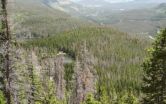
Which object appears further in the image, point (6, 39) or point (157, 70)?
point (157, 70)

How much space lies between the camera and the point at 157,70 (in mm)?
25203

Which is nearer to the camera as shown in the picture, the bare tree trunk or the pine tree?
the bare tree trunk

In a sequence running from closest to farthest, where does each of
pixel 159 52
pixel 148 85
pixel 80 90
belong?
pixel 159 52 → pixel 148 85 → pixel 80 90

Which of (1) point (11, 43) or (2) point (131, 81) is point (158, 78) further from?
(2) point (131, 81)

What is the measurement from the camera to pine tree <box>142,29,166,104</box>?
989 inches

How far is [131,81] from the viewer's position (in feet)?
540

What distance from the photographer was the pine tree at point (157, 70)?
82.4ft

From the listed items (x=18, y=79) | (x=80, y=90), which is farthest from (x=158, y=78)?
(x=80, y=90)

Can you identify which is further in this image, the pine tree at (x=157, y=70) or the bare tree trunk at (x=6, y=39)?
the pine tree at (x=157, y=70)

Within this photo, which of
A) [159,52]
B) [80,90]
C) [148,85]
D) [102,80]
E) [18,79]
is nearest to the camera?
[18,79]

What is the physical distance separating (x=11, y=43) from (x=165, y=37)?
1010 centimetres

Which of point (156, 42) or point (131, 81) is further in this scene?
point (131, 81)

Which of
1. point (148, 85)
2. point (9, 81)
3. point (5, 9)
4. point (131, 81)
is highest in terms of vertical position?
point (5, 9)

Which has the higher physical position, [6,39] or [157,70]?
[6,39]
